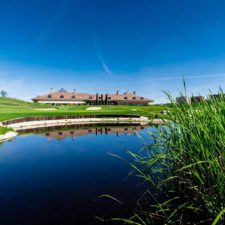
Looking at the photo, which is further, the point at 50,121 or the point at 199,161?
the point at 50,121

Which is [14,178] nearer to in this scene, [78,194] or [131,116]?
[78,194]

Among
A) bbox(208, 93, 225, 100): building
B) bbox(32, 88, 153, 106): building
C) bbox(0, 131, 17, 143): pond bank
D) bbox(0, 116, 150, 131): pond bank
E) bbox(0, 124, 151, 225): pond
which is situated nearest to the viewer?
bbox(208, 93, 225, 100): building

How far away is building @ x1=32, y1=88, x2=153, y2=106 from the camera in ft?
252

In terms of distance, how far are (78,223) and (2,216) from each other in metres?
2.34

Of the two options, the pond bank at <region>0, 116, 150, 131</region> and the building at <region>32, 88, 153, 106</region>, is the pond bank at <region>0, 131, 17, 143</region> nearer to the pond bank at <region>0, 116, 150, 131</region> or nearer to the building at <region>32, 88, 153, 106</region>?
the pond bank at <region>0, 116, 150, 131</region>

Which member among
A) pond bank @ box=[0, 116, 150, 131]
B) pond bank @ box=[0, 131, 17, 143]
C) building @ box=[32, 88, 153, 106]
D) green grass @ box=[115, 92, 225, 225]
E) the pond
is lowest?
the pond

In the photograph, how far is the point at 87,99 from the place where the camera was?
79.1 metres

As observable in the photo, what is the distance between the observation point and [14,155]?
1427 centimetres

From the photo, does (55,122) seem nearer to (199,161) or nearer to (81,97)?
(199,161)

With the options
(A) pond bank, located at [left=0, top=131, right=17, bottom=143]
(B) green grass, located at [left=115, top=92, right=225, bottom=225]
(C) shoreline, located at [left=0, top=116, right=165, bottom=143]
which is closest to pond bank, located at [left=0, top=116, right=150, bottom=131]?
(C) shoreline, located at [left=0, top=116, right=165, bottom=143]

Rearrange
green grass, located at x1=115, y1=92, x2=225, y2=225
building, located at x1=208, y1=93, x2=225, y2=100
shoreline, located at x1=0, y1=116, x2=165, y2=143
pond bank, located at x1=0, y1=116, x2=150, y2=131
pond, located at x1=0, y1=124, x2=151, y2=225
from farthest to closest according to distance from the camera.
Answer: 1. pond bank, located at x1=0, y1=116, x2=150, y2=131
2. shoreline, located at x1=0, y1=116, x2=165, y2=143
3. pond, located at x1=0, y1=124, x2=151, y2=225
4. building, located at x1=208, y1=93, x2=225, y2=100
5. green grass, located at x1=115, y1=92, x2=225, y2=225

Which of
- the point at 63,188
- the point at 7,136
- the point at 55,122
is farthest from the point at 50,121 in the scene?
the point at 63,188

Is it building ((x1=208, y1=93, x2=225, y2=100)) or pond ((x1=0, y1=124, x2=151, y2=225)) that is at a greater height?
building ((x1=208, y1=93, x2=225, y2=100))

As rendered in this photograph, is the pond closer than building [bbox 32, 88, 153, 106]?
Yes
